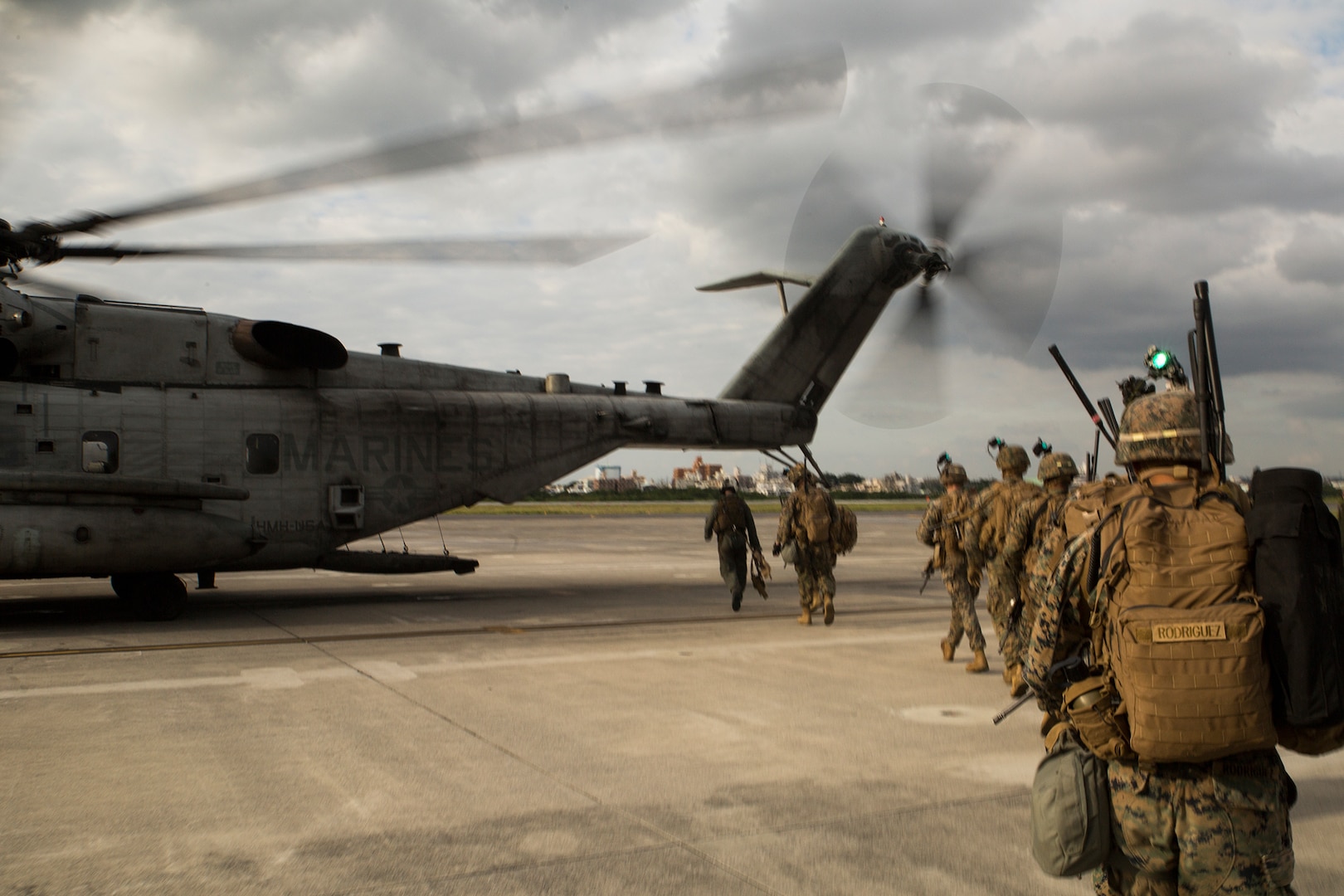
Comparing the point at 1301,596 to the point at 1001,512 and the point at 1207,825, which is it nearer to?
the point at 1207,825

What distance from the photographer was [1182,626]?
253cm

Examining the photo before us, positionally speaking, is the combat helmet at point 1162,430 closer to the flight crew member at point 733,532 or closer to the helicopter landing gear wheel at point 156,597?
the flight crew member at point 733,532

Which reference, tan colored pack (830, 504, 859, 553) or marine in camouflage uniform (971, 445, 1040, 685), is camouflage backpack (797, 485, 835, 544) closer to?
tan colored pack (830, 504, 859, 553)

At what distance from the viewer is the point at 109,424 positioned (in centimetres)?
1063

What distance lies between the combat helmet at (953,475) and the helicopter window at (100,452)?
27.8 feet

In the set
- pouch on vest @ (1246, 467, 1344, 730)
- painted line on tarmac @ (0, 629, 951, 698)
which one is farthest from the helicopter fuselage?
pouch on vest @ (1246, 467, 1344, 730)

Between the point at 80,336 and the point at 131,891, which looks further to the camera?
the point at 80,336

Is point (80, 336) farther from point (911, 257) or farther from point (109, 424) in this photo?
point (911, 257)

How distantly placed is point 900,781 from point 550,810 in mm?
1778

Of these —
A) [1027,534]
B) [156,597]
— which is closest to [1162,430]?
[1027,534]

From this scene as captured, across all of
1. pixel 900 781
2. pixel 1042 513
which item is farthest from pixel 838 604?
pixel 900 781

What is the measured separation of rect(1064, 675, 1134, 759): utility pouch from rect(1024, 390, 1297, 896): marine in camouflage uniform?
0.06 metres

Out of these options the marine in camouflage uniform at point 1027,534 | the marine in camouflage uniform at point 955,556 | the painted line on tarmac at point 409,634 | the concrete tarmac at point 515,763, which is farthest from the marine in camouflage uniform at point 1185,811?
the painted line on tarmac at point 409,634

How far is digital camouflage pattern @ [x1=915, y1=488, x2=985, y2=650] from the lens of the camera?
27.6 ft
